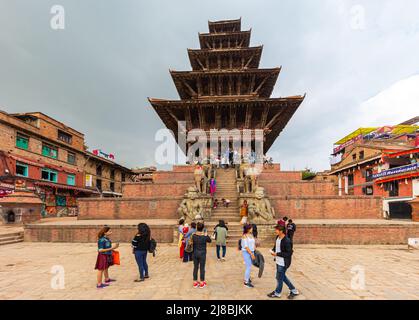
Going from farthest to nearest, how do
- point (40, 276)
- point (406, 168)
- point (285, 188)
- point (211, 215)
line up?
point (406, 168)
point (285, 188)
point (211, 215)
point (40, 276)

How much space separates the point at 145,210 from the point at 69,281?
27.3 ft

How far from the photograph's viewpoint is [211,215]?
11.9 meters

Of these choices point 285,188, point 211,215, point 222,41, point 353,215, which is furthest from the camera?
point 222,41

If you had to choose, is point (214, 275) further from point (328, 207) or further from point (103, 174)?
point (103, 174)

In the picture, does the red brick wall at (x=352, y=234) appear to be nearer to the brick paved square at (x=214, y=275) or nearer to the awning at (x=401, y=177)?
the brick paved square at (x=214, y=275)

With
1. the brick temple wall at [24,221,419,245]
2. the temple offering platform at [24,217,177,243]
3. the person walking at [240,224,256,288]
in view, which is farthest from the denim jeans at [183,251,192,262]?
the temple offering platform at [24,217,177,243]

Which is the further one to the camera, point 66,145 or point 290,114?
point 66,145

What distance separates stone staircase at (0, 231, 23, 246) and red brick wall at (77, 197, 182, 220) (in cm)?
348

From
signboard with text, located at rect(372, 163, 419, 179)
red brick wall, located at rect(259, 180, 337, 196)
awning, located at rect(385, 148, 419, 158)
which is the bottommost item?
red brick wall, located at rect(259, 180, 337, 196)

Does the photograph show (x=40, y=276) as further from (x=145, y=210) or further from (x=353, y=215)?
(x=353, y=215)

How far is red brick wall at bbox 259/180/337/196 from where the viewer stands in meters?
15.3

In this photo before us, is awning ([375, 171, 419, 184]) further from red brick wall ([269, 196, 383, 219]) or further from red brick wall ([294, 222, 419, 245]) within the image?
red brick wall ([294, 222, 419, 245])

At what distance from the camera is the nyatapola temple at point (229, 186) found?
10250 millimetres
